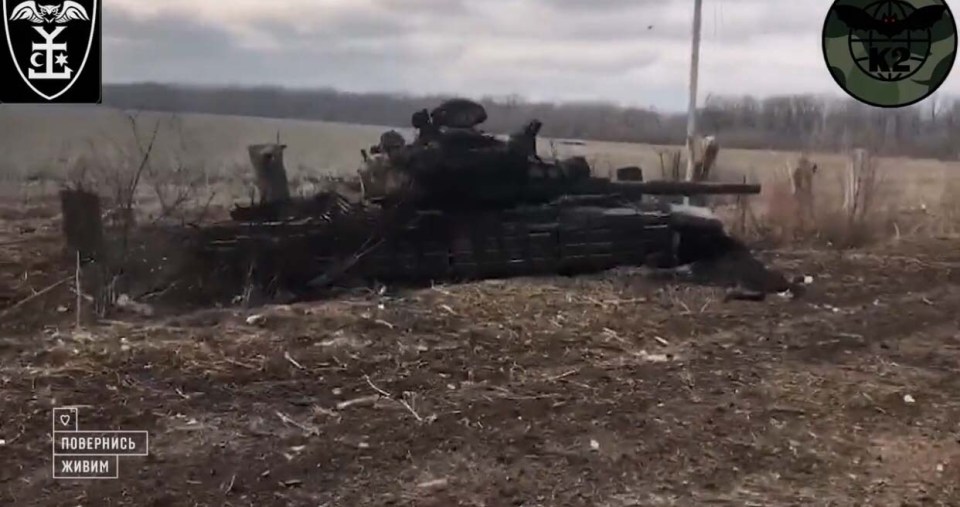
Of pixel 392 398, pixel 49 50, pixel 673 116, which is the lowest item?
pixel 392 398

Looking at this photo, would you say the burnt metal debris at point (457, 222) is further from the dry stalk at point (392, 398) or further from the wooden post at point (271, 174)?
the dry stalk at point (392, 398)

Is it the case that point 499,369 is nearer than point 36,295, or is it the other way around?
point 36,295

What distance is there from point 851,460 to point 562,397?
34.8 inches

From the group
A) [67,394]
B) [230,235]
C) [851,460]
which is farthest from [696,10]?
[67,394]

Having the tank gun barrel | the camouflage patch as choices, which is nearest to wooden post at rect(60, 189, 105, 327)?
the tank gun barrel

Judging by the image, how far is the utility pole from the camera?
289 cm

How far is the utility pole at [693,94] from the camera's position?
9.47ft

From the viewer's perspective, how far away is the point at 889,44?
284 centimetres

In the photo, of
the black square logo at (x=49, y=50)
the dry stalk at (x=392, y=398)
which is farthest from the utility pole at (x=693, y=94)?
the black square logo at (x=49, y=50)

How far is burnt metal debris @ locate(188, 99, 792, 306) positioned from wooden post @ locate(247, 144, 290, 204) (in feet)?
0.10

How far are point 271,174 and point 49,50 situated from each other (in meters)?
0.72

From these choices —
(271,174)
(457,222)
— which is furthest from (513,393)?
(271,174)

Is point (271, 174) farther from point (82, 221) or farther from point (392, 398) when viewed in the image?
point (392, 398)

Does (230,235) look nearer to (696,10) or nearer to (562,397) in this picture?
(562,397)
